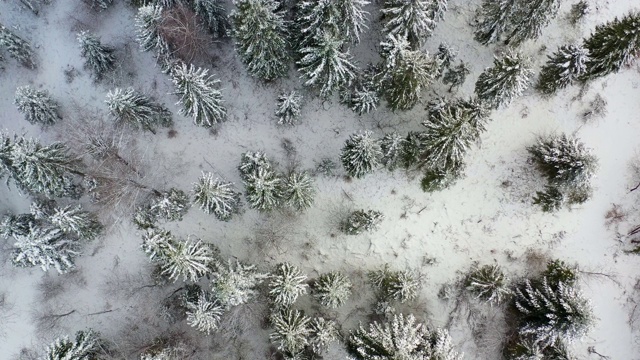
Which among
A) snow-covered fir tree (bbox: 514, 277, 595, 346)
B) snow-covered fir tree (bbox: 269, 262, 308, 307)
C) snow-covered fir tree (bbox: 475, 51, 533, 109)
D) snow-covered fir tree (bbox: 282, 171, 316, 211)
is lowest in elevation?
snow-covered fir tree (bbox: 269, 262, 308, 307)

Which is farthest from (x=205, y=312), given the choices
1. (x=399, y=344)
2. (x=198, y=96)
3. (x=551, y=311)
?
(x=551, y=311)

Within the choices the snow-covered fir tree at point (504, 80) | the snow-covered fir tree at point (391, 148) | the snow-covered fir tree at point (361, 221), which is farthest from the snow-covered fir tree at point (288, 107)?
the snow-covered fir tree at point (504, 80)

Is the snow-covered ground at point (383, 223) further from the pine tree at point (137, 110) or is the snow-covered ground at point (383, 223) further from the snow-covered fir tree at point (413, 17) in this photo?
the snow-covered fir tree at point (413, 17)

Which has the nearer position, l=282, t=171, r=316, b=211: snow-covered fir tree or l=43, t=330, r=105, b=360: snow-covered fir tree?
l=282, t=171, r=316, b=211: snow-covered fir tree

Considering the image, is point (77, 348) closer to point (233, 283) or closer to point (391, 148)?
point (233, 283)

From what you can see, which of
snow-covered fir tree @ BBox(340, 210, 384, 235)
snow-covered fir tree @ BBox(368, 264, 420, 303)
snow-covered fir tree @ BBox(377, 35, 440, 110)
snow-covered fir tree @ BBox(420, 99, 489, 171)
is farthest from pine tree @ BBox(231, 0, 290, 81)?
snow-covered fir tree @ BBox(368, 264, 420, 303)

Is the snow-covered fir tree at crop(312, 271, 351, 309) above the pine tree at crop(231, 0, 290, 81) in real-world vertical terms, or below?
below

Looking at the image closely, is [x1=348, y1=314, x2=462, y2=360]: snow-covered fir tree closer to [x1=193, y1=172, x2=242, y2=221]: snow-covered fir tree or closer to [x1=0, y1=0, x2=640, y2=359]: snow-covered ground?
[x1=0, y1=0, x2=640, y2=359]: snow-covered ground
